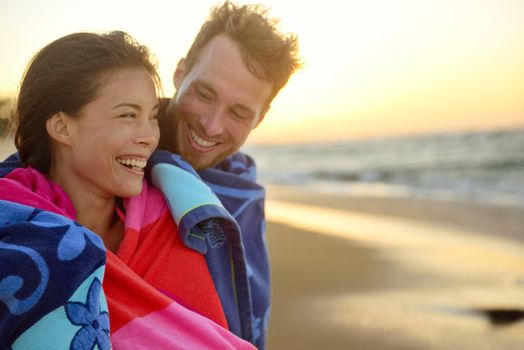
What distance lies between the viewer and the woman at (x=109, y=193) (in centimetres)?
160

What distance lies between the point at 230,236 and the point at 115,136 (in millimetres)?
559

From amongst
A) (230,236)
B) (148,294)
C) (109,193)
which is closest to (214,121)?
(230,236)

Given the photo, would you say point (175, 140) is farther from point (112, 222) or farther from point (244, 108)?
point (112, 222)

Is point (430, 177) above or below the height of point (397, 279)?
above

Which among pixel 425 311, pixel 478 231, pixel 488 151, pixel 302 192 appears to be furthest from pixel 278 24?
pixel 488 151

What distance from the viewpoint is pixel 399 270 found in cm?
470

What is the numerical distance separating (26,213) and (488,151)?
1806cm

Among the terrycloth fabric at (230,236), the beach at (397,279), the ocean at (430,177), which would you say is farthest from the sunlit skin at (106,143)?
the ocean at (430,177)

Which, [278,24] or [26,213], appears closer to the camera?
[26,213]

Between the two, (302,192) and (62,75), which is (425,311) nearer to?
(62,75)

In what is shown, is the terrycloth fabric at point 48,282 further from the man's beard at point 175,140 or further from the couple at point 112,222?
the man's beard at point 175,140

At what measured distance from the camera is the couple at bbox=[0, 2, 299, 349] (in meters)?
1.39

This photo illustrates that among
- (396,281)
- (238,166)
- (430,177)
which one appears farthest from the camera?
(430,177)

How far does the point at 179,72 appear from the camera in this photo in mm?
2955
